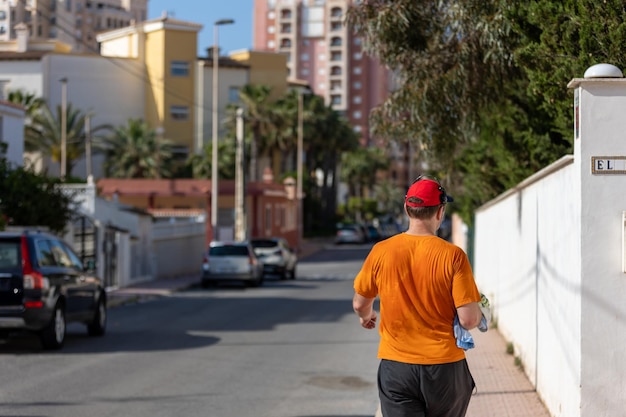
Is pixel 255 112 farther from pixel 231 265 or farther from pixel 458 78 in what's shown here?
pixel 458 78

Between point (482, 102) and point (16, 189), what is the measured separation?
39.8 feet

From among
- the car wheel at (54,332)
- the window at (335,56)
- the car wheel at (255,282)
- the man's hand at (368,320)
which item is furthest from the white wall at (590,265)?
the window at (335,56)

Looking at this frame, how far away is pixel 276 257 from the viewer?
37.2 metres

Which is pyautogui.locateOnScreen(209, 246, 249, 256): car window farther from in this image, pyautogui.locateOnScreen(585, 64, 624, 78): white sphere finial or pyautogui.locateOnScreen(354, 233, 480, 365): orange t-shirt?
pyautogui.locateOnScreen(354, 233, 480, 365): orange t-shirt

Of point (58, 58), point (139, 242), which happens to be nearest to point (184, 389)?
point (139, 242)

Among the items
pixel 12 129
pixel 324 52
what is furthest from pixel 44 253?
pixel 324 52

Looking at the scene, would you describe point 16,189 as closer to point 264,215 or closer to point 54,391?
point 54,391

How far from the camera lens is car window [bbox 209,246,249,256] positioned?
32.3 metres

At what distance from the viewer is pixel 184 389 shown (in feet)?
36.1

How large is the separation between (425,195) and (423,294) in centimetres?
50

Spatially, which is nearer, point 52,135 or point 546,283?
point 546,283

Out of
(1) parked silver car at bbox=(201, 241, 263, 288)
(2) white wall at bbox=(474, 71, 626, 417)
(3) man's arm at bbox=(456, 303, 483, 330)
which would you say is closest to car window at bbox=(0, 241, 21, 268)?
(2) white wall at bbox=(474, 71, 626, 417)

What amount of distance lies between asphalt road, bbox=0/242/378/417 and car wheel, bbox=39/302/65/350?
0.18 metres

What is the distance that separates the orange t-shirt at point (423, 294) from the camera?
512 cm
